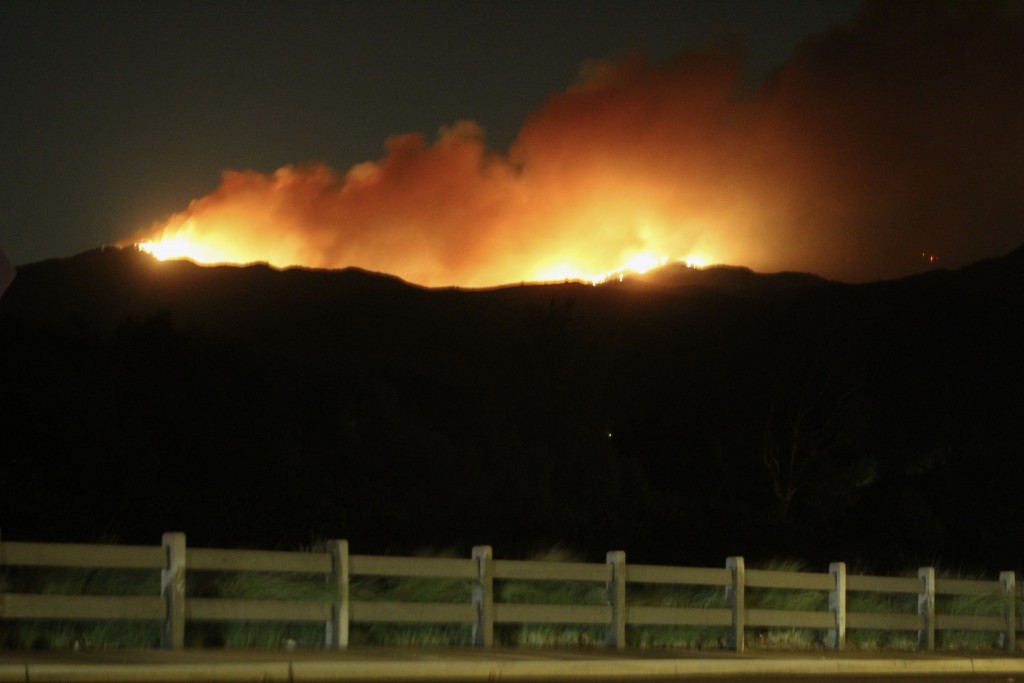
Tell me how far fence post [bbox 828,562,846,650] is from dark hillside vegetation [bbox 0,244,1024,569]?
28.1 feet

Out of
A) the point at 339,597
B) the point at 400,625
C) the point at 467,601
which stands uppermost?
the point at 339,597

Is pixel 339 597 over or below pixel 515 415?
below

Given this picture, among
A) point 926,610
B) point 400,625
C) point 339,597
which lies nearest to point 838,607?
point 926,610

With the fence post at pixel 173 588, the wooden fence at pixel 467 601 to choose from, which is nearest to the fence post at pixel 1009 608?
the wooden fence at pixel 467 601

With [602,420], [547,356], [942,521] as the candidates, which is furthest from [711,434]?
[942,521]

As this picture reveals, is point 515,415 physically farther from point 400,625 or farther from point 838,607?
point 400,625

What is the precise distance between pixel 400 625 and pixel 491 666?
2822 millimetres

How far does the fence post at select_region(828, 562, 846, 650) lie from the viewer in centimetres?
2148

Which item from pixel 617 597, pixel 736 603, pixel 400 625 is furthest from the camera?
pixel 736 603

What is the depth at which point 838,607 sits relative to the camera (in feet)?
70.7

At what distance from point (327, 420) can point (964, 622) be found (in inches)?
1160

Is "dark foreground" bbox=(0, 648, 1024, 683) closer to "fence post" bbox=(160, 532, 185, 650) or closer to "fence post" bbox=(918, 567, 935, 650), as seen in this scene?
"fence post" bbox=(160, 532, 185, 650)

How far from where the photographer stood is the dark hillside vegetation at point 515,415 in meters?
34.9

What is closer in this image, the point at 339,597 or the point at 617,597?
the point at 339,597
